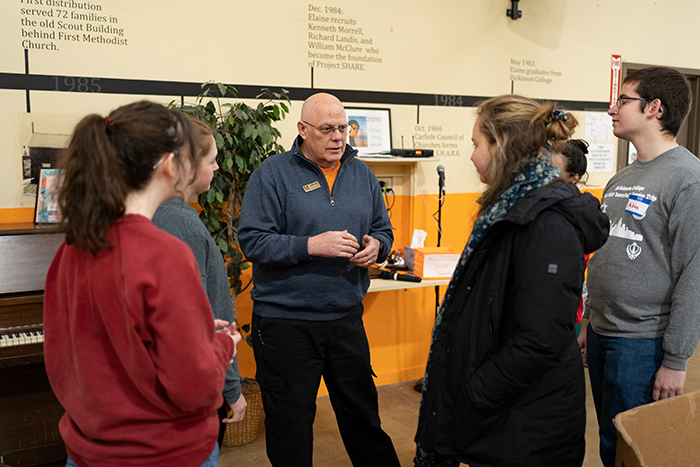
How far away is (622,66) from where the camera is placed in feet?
14.7

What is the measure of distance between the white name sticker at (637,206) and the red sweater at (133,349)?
1.46 meters

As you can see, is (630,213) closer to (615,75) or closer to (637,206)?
(637,206)

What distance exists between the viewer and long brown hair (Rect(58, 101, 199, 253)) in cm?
93

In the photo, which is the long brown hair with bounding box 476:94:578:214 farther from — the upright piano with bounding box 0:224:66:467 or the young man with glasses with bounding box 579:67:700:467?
the upright piano with bounding box 0:224:66:467

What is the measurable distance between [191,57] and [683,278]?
2.62 meters

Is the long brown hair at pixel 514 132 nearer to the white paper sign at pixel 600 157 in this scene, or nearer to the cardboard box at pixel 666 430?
the cardboard box at pixel 666 430

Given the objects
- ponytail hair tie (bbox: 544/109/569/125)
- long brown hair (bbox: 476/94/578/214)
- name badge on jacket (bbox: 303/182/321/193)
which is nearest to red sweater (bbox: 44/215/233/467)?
long brown hair (bbox: 476/94/578/214)

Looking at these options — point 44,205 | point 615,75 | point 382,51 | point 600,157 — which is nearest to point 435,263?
point 382,51

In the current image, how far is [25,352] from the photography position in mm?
2268

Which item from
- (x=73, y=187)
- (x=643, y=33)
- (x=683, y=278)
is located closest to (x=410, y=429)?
(x=683, y=278)

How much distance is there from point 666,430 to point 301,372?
1.25 meters

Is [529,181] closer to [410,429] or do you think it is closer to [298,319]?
[298,319]

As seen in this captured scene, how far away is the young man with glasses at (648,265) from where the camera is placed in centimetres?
166

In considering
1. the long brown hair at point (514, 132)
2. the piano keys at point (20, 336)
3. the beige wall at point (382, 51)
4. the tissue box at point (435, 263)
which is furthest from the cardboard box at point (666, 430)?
the beige wall at point (382, 51)
